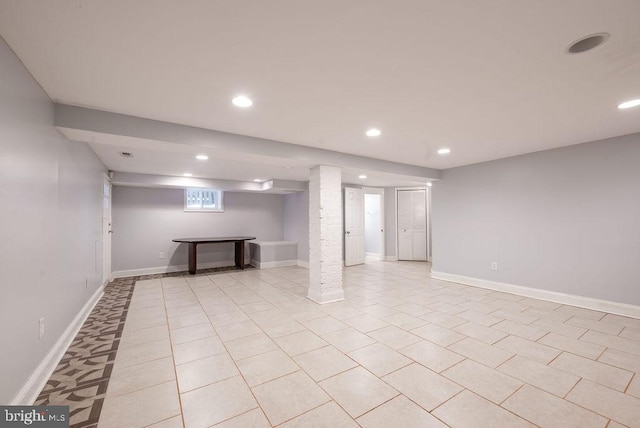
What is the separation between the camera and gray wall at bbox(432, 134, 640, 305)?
3451 millimetres

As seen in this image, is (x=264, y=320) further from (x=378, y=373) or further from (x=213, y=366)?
(x=378, y=373)

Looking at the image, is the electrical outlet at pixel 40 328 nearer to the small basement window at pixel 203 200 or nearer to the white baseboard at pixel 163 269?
the white baseboard at pixel 163 269

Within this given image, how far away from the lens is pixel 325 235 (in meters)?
4.12

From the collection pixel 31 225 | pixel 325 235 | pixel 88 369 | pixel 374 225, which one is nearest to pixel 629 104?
pixel 325 235

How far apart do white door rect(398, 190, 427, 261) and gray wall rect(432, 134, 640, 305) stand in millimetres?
2627

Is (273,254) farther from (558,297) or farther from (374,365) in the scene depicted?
(558,297)

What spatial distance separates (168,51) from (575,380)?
3.82 m

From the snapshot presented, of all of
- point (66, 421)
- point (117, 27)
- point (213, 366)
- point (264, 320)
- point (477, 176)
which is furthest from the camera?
point (477, 176)

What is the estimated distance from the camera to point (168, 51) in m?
1.69

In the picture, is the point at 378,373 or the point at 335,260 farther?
the point at 335,260

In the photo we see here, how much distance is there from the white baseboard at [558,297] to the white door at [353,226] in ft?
8.84

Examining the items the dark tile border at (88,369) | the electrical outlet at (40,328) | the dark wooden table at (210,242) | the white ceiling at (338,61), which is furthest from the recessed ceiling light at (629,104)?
the dark wooden table at (210,242)

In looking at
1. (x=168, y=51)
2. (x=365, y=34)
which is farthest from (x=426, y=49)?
(x=168, y=51)

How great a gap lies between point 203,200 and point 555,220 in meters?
7.61
